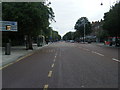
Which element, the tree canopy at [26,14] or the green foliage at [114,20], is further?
the green foliage at [114,20]

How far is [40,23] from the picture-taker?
33.2 m

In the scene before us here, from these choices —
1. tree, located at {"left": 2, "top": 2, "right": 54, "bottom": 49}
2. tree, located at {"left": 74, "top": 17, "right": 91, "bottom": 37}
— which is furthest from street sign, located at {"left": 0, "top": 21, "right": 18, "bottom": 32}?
tree, located at {"left": 74, "top": 17, "right": 91, "bottom": 37}

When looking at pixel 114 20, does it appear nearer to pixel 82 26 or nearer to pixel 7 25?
pixel 7 25

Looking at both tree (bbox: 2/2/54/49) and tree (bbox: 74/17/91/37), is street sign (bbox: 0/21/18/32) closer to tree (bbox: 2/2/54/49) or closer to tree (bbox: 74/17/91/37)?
tree (bbox: 2/2/54/49)

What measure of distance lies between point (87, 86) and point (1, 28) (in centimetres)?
2014

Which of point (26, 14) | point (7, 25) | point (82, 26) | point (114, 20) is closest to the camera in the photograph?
point (7, 25)

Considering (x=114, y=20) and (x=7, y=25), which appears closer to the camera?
(x=7, y=25)

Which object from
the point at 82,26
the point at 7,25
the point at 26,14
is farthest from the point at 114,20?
the point at 82,26

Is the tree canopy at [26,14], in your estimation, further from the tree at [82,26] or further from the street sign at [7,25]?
the tree at [82,26]

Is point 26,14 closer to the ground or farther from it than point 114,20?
closer to the ground

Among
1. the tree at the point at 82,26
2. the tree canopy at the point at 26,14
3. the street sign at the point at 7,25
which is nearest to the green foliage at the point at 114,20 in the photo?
the tree canopy at the point at 26,14

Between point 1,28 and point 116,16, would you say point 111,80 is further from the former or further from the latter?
point 116,16

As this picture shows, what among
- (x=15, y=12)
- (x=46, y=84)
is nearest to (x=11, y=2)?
(x=15, y=12)

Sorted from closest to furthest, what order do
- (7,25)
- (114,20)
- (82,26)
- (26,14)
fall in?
1. (7,25)
2. (26,14)
3. (114,20)
4. (82,26)
